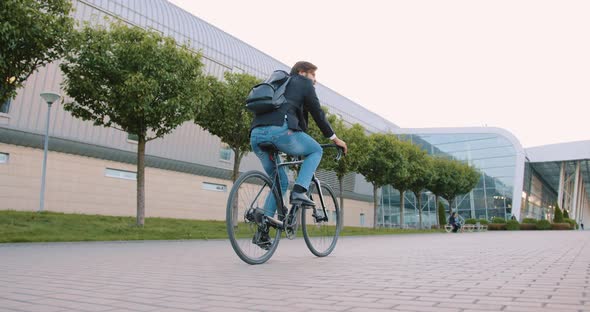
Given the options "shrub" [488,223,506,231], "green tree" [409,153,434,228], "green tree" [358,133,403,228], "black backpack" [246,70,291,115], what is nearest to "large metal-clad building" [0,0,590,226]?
"green tree" [358,133,403,228]

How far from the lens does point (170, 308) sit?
2439mm

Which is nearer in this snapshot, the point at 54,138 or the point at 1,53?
the point at 1,53

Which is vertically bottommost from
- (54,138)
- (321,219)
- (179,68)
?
(321,219)

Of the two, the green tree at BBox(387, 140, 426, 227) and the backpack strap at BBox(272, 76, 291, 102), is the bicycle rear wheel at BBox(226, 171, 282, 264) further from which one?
the green tree at BBox(387, 140, 426, 227)

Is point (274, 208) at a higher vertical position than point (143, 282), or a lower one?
higher

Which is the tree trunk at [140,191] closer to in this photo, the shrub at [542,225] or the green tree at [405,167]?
the green tree at [405,167]

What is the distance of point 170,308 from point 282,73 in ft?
10.5

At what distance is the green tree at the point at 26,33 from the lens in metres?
9.61

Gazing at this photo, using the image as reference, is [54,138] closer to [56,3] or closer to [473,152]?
[56,3]

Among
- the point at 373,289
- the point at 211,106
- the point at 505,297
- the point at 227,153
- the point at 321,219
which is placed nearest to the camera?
the point at 505,297

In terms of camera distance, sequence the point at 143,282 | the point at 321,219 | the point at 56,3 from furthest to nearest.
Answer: the point at 56,3 → the point at 321,219 → the point at 143,282

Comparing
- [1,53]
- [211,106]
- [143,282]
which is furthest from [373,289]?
[211,106]

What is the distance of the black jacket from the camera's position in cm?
486

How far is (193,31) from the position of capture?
84.5 ft
